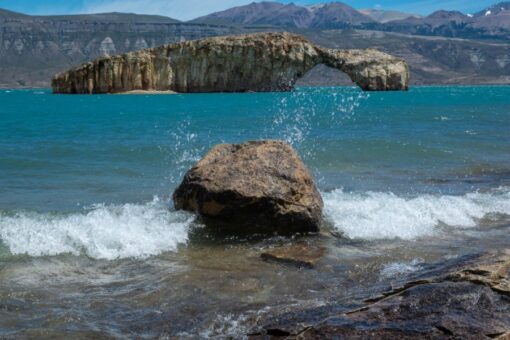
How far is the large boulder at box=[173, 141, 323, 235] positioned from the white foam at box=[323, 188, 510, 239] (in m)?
1.03

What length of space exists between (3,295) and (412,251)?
5931 mm

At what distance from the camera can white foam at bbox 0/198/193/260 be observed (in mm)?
9844

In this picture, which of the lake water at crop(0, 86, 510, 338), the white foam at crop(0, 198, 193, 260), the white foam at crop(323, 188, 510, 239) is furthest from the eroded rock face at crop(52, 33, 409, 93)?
the white foam at crop(0, 198, 193, 260)

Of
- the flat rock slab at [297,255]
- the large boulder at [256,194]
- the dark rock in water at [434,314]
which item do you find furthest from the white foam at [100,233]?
the dark rock in water at [434,314]

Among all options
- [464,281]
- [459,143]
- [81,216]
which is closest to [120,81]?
[459,143]

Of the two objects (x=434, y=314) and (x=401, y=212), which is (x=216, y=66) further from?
(x=434, y=314)

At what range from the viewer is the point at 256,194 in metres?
10.4

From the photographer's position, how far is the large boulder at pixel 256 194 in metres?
10.5

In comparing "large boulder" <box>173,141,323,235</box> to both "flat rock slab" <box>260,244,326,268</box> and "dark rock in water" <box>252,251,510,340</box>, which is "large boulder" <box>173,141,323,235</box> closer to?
"flat rock slab" <box>260,244,326,268</box>

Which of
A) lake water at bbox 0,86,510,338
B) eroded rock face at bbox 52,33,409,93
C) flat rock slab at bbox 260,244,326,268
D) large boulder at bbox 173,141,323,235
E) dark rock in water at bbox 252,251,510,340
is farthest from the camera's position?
eroded rock face at bbox 52,33,409,93

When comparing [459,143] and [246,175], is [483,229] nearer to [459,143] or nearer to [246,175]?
[246,175]

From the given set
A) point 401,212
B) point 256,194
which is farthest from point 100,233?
point 401,212

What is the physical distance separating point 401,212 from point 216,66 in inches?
3693

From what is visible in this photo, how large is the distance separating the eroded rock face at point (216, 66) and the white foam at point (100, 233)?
89093mm
